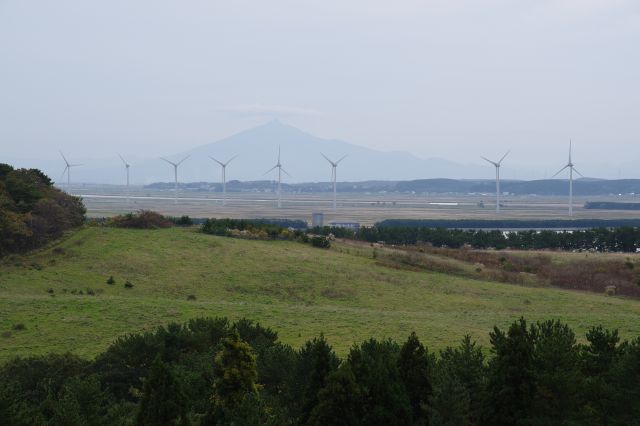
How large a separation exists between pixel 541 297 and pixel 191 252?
25435 millimetres

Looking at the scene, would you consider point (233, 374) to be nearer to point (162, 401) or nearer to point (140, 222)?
point (162, 401)

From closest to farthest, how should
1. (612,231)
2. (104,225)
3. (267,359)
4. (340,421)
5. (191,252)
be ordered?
(340,421), (267,359), (191,252), (104,225), (612,231)

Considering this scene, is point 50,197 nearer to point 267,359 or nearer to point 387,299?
point 387,299

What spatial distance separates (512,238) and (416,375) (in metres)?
60.6

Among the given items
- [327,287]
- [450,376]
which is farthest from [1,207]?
[450,376]

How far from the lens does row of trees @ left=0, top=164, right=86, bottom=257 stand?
158ft

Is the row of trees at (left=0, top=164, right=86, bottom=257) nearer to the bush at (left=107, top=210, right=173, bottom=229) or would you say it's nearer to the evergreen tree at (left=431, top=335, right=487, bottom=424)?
the bush at (left=107, top=210, right=173, bottom=229)

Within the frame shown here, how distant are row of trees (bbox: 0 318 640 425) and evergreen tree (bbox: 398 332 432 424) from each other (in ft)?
0.10

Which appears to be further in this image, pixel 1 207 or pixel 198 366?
pixel 1 207

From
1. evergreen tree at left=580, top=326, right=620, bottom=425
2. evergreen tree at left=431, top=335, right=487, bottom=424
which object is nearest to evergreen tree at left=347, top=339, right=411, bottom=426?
evergreen tree at left=431, top=335, right=487, bottom=424

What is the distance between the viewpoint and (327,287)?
45.5 meters

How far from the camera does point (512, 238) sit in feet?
254

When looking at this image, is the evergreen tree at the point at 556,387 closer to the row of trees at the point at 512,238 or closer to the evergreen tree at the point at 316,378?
the evergreen tree at the point at 316,378

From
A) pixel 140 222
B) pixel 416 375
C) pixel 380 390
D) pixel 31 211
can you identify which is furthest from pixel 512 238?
pixel 380 390
